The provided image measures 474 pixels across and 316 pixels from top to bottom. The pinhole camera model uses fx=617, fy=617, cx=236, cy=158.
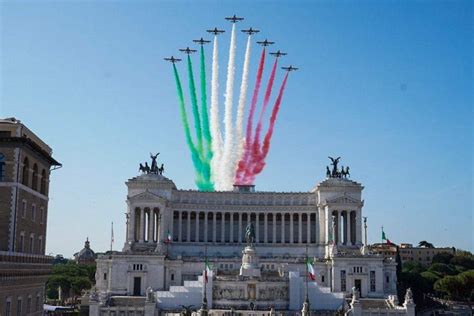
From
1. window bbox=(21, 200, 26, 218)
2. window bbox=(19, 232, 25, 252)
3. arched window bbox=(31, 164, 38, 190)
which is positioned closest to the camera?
window bbox=(21, 200, 26, 218)

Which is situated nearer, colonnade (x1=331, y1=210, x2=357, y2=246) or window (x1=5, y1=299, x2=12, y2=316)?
window (x1=5, y1=299, x2=12, y2=316)

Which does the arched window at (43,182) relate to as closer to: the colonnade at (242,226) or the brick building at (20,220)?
the brick building at (20,220)

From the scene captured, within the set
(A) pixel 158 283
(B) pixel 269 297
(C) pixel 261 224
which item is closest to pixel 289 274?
(B) pixel 269 297

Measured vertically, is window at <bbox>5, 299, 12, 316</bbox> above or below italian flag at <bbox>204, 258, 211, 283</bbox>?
below

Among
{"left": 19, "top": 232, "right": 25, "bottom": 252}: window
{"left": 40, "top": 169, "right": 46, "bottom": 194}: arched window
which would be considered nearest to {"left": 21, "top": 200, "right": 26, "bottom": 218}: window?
{"left": 19, "top": 232, "right": 25, "bottom": 252}: window

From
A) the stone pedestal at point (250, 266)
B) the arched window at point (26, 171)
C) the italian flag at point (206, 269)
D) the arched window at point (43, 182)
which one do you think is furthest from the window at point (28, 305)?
Result: the stone pedestal at point (250, 266)

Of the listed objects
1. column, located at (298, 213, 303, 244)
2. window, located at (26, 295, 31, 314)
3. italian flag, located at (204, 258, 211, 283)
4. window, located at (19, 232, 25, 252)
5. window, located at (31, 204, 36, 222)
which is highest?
column, located at (298, 213, 303, 244)

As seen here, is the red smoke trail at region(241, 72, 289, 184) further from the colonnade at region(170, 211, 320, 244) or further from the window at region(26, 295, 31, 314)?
the window at region(26, 295, 31, 314)
